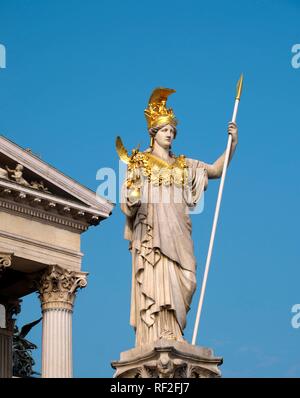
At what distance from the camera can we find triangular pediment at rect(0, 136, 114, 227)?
5338 cm

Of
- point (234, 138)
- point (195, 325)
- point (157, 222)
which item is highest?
point (234, 138)

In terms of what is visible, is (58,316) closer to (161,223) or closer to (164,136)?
(164,136)

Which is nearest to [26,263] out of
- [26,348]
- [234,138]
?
[26,348]

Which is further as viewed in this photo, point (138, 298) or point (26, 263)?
point (26, 263)

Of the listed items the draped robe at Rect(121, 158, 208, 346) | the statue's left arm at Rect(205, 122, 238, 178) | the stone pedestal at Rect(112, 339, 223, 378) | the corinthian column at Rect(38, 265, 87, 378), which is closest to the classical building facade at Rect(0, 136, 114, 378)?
the corinthian column at Rect(38, 265, 87, 378)

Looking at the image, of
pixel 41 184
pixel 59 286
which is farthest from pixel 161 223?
pixel 41 184

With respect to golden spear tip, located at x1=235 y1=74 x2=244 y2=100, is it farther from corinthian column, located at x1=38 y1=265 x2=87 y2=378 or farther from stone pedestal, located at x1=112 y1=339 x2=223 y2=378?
corinthian column, located at x1=38 y1=265 x2=87 y2=378

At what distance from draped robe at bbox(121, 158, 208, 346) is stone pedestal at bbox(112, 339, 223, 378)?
476 mm

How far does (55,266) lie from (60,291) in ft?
3.85

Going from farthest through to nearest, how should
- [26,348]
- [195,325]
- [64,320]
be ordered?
[26,348]
[64,320]
[195,325]

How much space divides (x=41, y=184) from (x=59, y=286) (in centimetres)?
399

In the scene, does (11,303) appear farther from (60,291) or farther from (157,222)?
(157,222)
